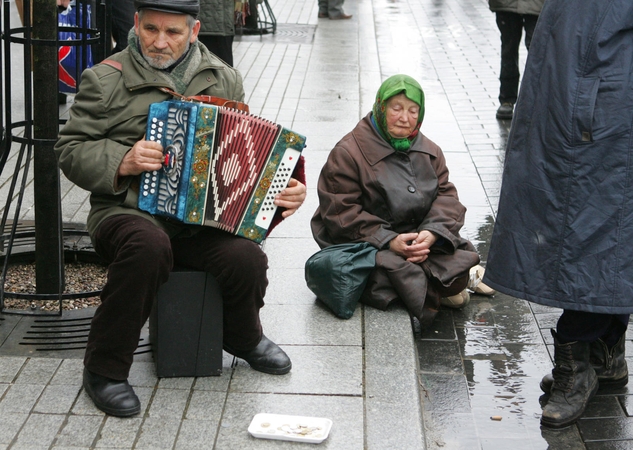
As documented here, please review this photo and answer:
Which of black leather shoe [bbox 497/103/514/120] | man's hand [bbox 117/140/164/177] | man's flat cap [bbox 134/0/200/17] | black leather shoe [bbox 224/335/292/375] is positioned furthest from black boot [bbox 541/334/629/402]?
black leather shoe [bbox 497/103/514/120]

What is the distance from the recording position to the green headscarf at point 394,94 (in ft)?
15.8

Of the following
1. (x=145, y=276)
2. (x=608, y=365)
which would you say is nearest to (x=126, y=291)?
(x=145, y=276)

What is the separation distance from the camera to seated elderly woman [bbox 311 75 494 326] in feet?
15.7

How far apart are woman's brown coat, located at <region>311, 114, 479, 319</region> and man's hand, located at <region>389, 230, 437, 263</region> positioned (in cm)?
3

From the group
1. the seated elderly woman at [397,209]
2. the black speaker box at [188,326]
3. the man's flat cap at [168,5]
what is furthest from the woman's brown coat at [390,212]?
the man's flat cap at [168,5]

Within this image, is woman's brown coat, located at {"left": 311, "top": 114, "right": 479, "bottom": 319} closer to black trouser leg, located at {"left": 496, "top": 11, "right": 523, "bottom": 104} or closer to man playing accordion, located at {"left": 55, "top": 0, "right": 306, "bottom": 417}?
man playing accordion, located at {"left": 55, "top": 0, "right": 306, "bottom": 417}

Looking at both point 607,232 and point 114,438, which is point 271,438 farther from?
point 607,232

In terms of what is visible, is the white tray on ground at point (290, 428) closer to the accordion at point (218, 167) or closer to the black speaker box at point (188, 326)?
the black speaker box at point (188, 326)

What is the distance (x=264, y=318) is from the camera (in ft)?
15.5

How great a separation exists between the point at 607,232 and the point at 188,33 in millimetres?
1849

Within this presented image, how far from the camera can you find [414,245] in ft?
15.6

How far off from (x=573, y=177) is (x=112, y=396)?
1.96 metres

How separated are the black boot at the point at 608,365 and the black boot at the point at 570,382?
0.19 m

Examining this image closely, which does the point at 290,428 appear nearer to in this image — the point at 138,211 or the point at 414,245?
the point at 138,211
